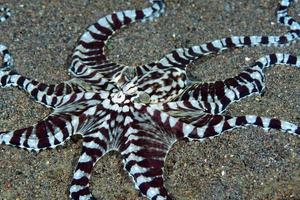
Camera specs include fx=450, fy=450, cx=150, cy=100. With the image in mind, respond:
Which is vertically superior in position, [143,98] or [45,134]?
[143,98]

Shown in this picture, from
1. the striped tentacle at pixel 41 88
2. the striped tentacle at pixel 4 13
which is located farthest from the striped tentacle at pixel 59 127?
the striped tentacle at pixel 4 13

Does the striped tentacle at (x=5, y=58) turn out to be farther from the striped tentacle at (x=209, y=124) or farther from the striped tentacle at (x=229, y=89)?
the striped tentacle at (x=229, y=89)

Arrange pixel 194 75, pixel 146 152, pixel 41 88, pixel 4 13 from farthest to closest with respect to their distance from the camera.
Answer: pixel 4 13, pixel 194 75, pixel 41 88, pixel 146 152

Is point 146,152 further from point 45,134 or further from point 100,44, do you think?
point 100,44

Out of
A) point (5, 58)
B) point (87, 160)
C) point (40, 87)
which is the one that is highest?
point (5, 58)

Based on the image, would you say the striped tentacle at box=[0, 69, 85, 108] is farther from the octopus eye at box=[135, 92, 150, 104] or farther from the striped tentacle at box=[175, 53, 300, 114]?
the striped tentacle at box=[175, 53, 300, 114]

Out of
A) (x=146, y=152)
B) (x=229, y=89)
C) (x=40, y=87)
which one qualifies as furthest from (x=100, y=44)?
(x=146, y=152)

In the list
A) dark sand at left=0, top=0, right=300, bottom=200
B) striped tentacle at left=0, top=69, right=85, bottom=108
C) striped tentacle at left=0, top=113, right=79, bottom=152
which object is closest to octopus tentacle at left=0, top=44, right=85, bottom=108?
striped tentacle at left=0, top=69, right=85, bottom=108
